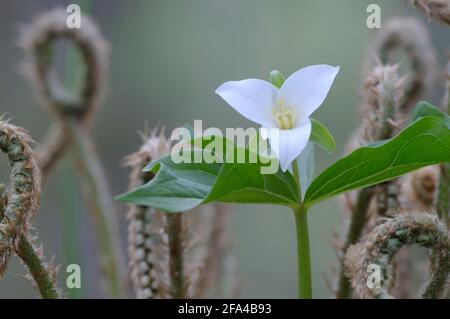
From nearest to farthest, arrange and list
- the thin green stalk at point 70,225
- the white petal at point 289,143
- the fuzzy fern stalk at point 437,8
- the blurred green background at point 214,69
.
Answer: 1. the white petal at point 289,143
2. the fuzzy fern stalk at point 437,8
3. the thin green stalk at point 70,225
4. the blurred green background at point 214,69

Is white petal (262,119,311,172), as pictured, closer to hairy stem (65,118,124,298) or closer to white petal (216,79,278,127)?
white petal (216,79,278,127)

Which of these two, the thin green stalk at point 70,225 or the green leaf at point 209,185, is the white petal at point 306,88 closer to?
the green leaf at point 209,185

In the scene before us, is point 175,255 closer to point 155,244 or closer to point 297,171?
point 155,244

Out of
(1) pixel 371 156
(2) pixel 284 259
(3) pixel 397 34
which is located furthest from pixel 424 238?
(2) pixel 284 259

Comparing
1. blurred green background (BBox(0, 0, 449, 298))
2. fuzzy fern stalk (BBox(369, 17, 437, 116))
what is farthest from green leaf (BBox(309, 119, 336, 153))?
blurred green background (BBox(0, 0, 449, 298))

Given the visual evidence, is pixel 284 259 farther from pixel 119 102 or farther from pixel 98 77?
pixel 98 77

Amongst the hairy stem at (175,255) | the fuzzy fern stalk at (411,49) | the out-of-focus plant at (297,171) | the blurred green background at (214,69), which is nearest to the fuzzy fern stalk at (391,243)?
the out-of-focus plant at (297,171)
